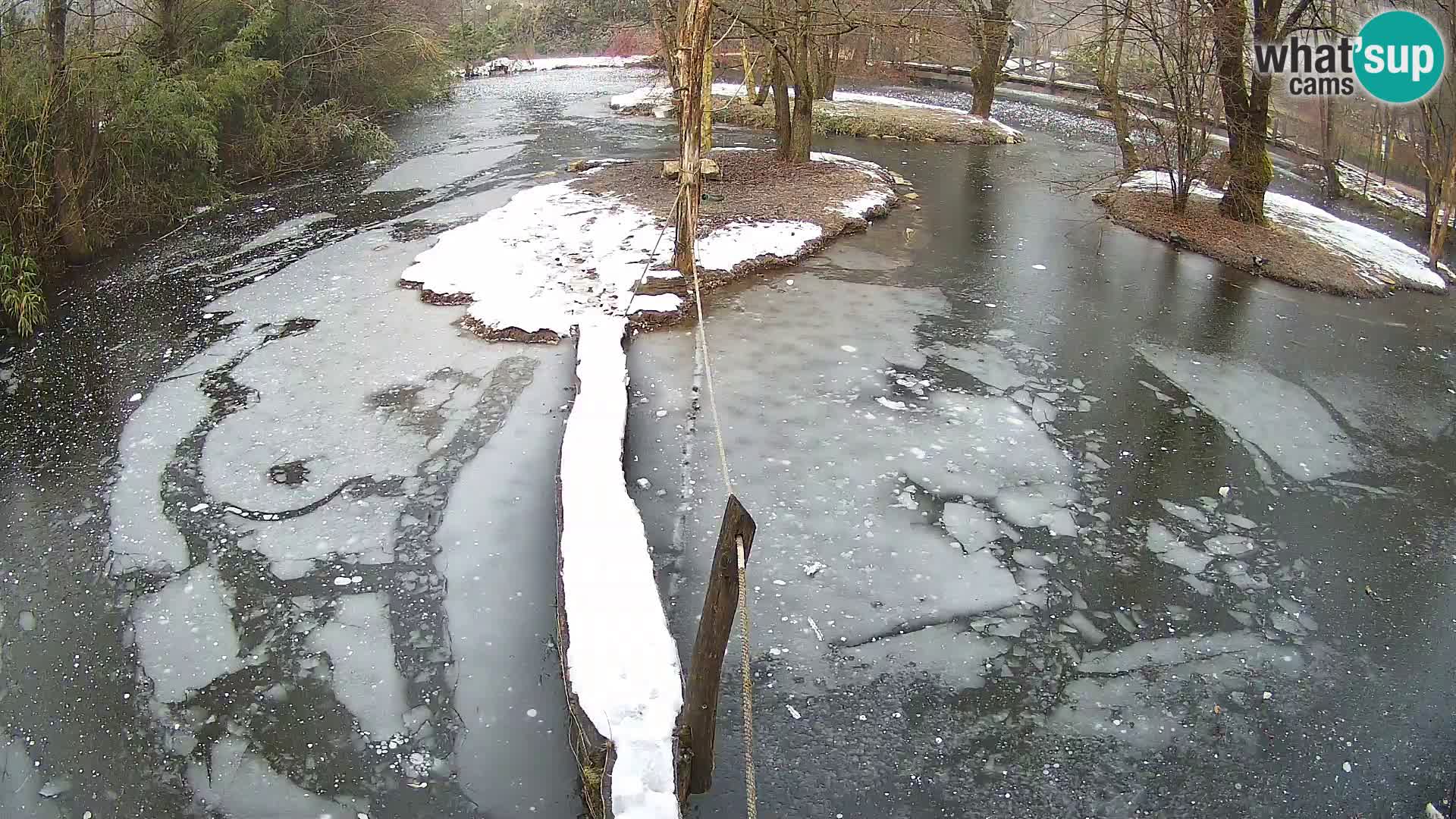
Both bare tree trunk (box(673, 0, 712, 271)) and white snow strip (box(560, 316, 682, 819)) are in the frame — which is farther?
bare tree trunk (box(673, 0, 712, 271))

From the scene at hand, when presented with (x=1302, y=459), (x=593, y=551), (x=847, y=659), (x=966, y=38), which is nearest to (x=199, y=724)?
(x=593, y=551)

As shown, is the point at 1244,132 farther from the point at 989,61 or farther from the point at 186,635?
the point at 186,635

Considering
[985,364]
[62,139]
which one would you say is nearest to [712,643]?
[985,364]

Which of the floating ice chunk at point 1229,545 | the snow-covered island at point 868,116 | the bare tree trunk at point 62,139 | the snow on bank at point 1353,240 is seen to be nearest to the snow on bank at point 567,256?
the bare tree trunk at point 62,139

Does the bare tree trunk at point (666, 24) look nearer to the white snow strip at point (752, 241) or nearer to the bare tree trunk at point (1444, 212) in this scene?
the white snow strip at point (752, 241)

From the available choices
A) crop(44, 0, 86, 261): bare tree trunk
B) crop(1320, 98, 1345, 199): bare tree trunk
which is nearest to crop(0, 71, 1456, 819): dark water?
crop(44, 0, 86, 261): bare tree trunk

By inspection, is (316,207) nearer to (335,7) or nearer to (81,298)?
(81,298)

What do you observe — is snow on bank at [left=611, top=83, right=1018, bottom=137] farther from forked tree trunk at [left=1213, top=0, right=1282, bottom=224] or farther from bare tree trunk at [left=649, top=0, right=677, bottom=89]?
forked tree trunk at [left=1213, top=0, right=1282, bottom=224]
